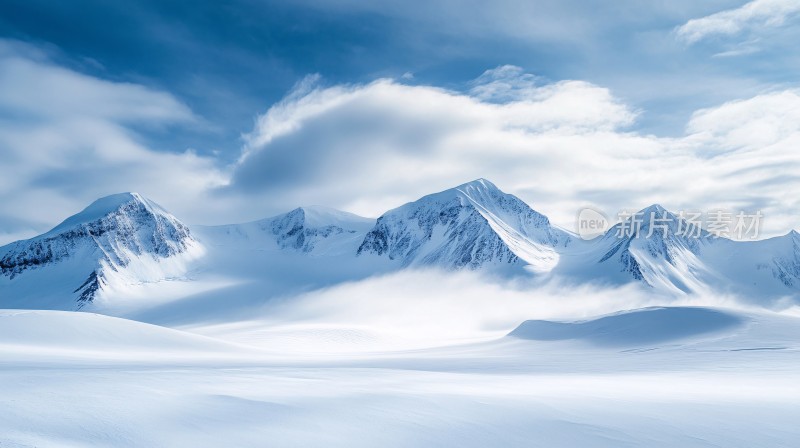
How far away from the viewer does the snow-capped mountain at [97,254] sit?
479ft

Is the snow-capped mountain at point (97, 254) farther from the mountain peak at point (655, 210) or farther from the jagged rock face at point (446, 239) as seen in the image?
the mountain peak at point (655, 210)

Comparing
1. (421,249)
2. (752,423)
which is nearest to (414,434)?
(752,423)

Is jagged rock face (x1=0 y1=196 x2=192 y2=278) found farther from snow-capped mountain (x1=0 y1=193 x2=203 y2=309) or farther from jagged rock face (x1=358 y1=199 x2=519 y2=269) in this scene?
jagged rock face (x1=358 y1=199 x2=519 y2=269)

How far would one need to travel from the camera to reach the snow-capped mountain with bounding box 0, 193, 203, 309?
146000mm

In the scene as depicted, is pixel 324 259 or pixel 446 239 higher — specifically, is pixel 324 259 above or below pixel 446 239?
below

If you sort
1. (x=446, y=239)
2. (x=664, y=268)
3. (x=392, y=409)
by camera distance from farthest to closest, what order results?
1. (x=446, y=239)
2. (x=664, y=268)
3. (x=392, y=409)

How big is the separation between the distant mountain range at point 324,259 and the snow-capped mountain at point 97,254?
41 cm

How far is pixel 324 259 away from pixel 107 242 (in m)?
72.2

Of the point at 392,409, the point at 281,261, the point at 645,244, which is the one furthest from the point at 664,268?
the point at 392,409

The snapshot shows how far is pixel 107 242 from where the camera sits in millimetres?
161500

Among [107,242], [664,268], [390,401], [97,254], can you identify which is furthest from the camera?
[664,268]

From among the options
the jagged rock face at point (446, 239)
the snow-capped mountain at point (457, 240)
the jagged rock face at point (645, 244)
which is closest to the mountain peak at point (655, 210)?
the jagged rock face at point (645, 244)

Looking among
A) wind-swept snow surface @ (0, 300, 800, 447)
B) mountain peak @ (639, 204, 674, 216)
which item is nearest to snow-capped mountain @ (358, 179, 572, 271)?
mountain peak @ (639, 204, 674, 216)

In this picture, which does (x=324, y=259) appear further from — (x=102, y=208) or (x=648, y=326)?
(x=648, y=326)
